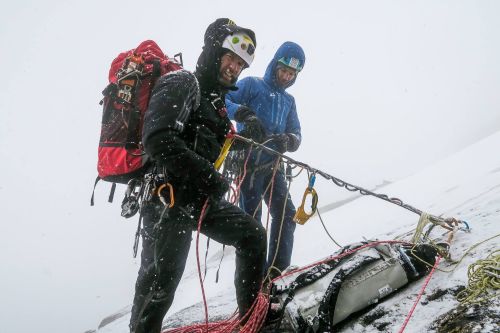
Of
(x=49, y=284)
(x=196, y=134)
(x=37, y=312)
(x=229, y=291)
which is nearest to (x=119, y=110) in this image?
(x=196, y=134)

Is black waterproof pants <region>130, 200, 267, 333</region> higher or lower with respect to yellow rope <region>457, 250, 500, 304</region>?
higher

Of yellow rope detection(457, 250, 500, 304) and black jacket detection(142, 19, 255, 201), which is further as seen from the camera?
black jacket detection(142, 19, 255, 201)

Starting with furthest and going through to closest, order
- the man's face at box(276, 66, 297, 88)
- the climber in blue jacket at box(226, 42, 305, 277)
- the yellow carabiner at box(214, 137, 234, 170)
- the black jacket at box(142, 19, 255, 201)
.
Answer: the man's face at box(276, 66, 297, 88) → the climber in blue jacket at box(226, 42, 305, 277) → the yellow carabiner at box(214, 137, 234, 170) → the black jacket at box(142, 19, 255, 201)

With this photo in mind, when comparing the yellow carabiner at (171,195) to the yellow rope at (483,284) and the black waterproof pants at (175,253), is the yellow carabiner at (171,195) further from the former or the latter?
the yellow rope at (483,284)

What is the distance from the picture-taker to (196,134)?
6.95 ft

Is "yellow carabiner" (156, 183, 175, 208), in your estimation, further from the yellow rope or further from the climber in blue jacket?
the yellow rope

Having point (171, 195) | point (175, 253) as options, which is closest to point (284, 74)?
point (171, 195)

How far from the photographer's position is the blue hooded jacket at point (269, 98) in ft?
11.8

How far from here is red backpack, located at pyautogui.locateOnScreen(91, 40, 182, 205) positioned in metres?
2.01

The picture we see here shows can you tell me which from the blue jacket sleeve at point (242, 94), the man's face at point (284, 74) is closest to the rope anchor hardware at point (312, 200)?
the blue jacket sleeve at point (242, 94)

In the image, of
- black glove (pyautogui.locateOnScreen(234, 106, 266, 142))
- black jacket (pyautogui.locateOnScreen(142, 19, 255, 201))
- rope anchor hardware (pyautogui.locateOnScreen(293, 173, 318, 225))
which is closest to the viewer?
black jacket (pyautogui.locateOnScreen(142, 19, 255, 201))

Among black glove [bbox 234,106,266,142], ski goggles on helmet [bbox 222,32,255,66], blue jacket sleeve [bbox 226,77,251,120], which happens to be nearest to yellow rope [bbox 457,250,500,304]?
black glove [bbox 234,106,266,142]

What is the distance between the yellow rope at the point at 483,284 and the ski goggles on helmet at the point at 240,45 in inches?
80.8

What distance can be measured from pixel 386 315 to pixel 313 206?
1113 mm
